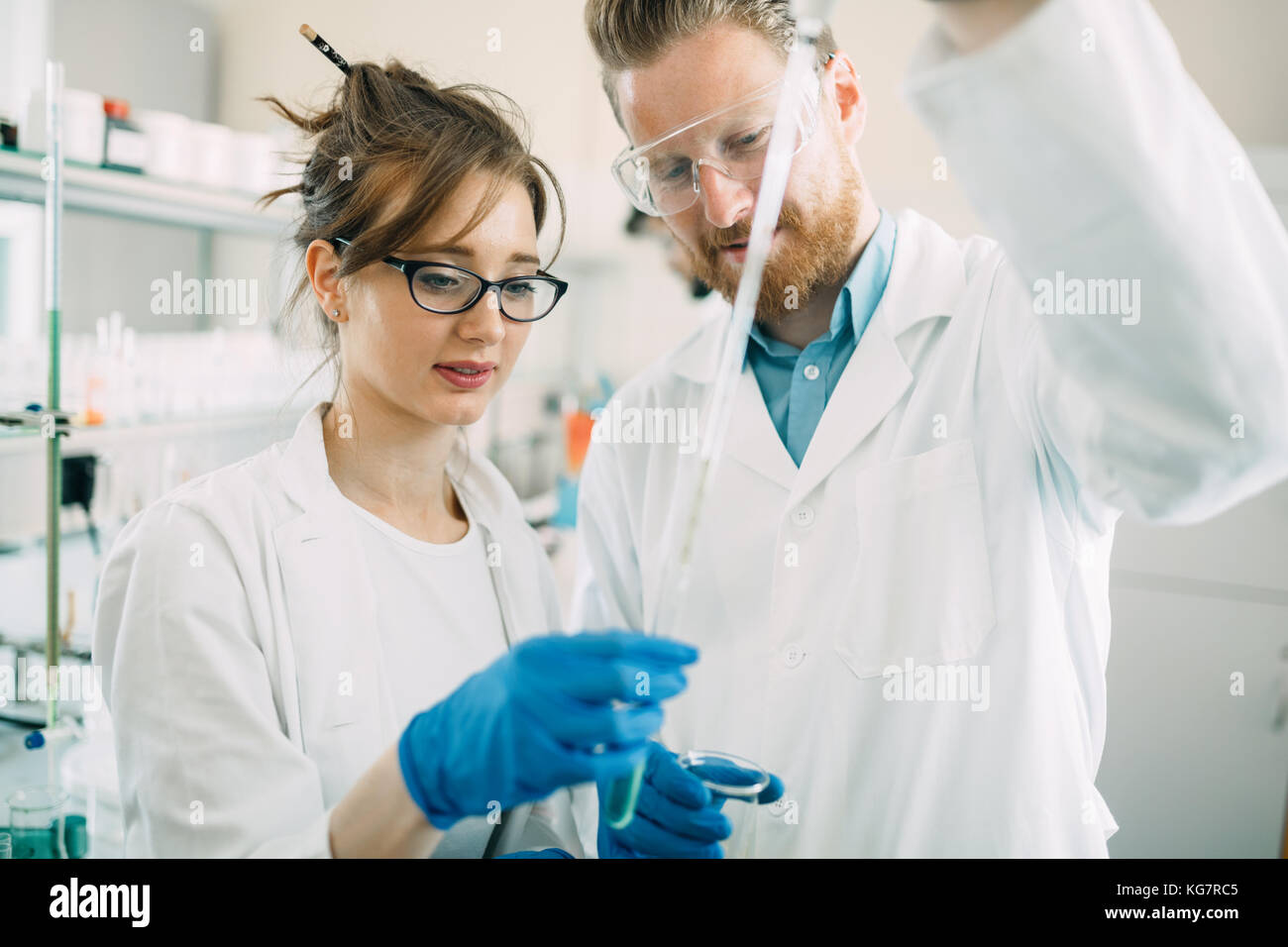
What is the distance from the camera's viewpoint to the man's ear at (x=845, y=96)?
1180mm

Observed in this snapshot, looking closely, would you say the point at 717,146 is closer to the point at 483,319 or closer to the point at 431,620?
the point at 483,319

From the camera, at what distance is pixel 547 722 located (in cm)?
73

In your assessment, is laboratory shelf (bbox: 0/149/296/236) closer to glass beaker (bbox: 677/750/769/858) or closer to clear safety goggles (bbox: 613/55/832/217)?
clear safety goggles (bbox: 613/55/832/217)

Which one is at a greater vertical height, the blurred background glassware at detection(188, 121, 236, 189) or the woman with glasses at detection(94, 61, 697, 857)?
the blurred background glassware at detection(188, 121, 236, 189)

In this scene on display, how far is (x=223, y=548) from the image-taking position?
37.8 inches

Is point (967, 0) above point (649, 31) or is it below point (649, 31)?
below

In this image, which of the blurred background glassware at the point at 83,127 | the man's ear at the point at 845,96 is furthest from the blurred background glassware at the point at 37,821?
the man's ear at the point at 845,96

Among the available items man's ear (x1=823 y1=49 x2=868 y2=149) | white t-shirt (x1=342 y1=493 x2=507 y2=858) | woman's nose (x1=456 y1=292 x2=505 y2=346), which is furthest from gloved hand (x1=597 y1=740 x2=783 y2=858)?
man's ear (x1=823 y1=49 x2=868 y2=149)

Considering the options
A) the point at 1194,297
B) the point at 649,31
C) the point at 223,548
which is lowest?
the point at 223,548

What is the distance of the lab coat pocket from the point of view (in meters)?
1.01
